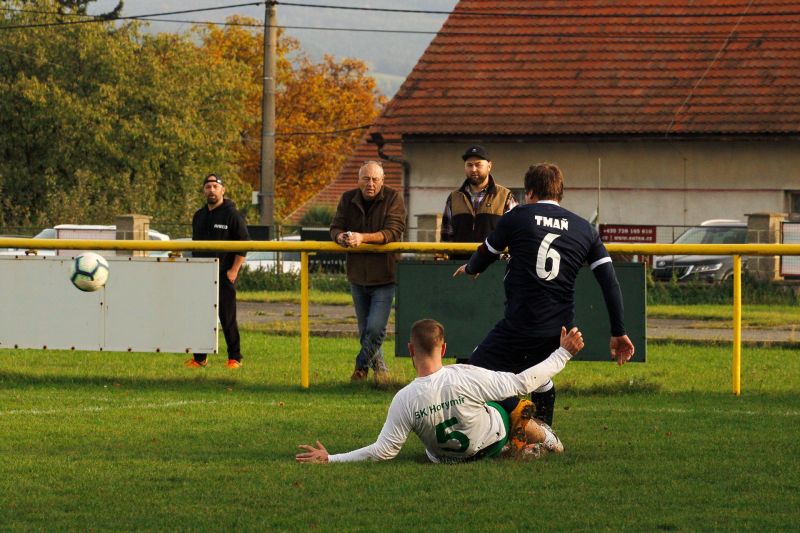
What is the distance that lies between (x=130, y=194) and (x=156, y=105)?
397 inches

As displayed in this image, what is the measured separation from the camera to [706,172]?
111ft

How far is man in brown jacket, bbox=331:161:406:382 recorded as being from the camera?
12.3 m

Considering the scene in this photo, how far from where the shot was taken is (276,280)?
28.1 meters

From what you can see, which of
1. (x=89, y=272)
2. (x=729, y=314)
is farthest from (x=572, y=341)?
(x=729, y=314)

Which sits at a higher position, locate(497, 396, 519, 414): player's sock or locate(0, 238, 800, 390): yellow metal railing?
locate(0, 238, 800, 390): yellow metal railing

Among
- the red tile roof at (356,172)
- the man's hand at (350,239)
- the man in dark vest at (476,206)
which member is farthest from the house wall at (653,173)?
the man's hand at (350,239)

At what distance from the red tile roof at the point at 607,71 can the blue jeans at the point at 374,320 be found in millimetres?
21960

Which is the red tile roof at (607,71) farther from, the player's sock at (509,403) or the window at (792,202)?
the player's sock at (509,403)

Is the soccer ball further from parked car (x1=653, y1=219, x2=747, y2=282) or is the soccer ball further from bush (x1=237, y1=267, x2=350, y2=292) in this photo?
bush (x1=237, y1=267, x2=350, y2=292)

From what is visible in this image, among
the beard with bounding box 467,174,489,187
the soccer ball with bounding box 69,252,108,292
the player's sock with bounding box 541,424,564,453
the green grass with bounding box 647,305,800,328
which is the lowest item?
the player's sock with bounding box 541,424,564,453

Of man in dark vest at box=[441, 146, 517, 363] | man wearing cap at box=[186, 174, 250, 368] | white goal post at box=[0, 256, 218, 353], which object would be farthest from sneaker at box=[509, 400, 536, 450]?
man wearing cap at box=[186, 174, 250, 368]

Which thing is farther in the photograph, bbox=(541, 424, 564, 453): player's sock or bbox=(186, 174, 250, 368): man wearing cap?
bbox=(186, 174, 250, 368): man wearing cap

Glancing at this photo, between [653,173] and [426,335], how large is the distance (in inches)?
1074

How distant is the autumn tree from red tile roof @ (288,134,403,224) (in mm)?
6833
